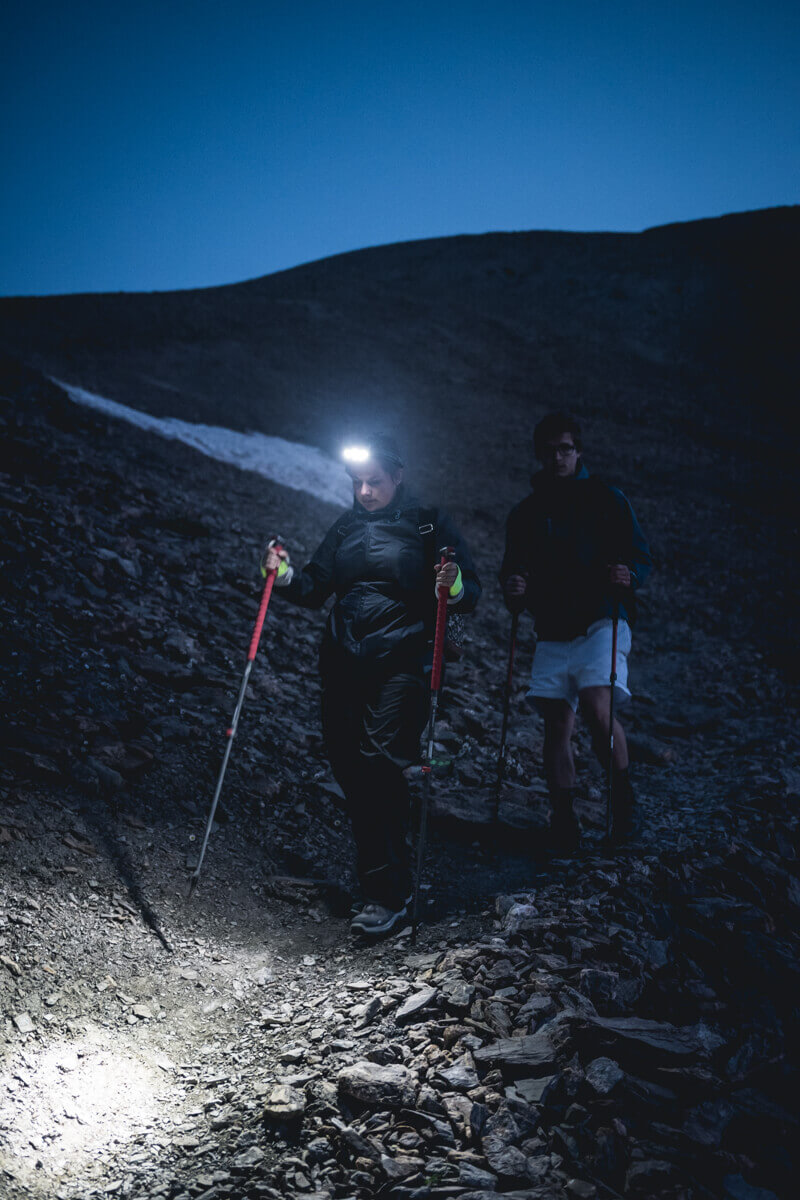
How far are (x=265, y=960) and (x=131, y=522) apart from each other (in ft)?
22.1

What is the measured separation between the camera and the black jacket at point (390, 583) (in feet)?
13.5

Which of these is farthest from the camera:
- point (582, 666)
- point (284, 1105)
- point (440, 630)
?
point (582, 666)

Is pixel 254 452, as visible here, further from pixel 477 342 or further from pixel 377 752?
pixel 477 342

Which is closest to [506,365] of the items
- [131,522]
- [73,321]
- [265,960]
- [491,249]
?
[73,321]

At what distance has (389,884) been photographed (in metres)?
3.98

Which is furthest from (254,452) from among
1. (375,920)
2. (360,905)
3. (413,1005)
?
(413,1005)

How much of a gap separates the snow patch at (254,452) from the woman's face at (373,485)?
12003 mm

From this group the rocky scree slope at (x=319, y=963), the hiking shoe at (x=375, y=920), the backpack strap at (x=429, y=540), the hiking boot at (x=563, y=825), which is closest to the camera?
the rocky scree slope at (x=319, y=963)

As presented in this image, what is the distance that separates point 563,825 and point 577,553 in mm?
1831

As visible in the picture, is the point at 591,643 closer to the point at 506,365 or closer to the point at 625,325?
the point at 506,365

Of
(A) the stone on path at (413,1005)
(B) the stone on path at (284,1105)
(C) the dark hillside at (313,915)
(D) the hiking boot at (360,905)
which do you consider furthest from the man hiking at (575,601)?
(B) the stone on path at (284,1105)

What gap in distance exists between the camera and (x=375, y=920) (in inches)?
152

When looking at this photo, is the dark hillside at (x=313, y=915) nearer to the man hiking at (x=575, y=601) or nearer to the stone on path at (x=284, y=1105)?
the stone on path at (x=284, y=1105)

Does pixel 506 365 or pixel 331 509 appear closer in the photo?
pixel 331 509
